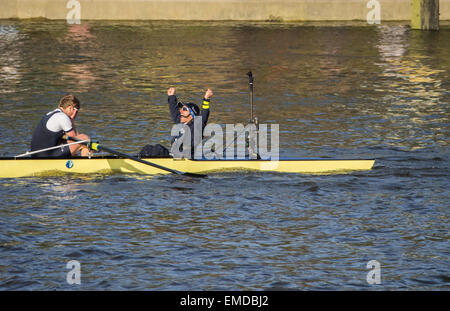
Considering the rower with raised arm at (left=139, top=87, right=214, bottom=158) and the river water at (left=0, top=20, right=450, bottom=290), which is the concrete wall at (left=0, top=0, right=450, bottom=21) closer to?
the river water at (left=0, top=20, right=450, bottom=290)

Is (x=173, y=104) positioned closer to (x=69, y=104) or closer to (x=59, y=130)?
(x=69, y=104)

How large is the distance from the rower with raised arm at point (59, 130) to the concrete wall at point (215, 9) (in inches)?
961

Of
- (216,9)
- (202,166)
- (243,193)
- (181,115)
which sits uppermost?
(216,9)

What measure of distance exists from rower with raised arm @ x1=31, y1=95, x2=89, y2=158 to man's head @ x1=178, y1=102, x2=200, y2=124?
1.67 meters

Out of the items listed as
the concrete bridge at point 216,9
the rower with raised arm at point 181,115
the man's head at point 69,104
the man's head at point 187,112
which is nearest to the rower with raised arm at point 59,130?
the man's head at point 69,104

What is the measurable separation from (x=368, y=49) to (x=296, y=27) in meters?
5.89

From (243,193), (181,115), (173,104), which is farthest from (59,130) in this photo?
(243,193)

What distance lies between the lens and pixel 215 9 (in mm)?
38375

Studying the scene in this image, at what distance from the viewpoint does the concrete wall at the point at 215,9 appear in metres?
38.2

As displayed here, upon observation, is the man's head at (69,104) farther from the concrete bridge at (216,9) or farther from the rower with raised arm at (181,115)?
the concrete bridge at (216,9)

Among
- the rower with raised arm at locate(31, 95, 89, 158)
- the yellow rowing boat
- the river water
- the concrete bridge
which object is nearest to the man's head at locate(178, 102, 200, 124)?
the yellow rowing boat

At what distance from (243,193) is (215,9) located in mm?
25528
